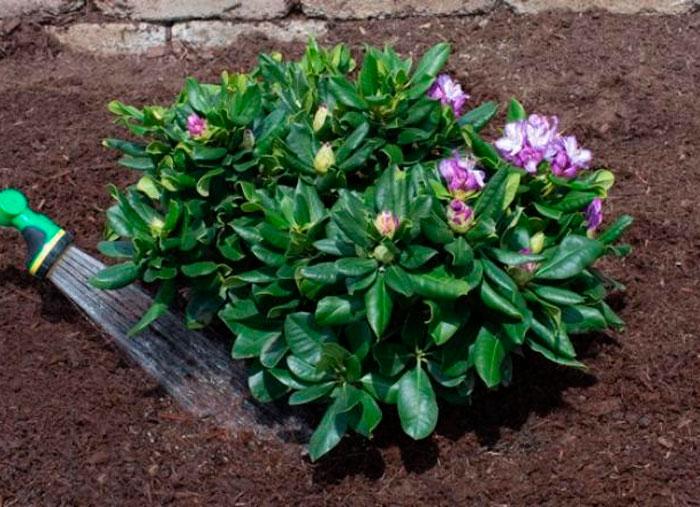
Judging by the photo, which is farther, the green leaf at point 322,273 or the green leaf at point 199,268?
the green leaf at point 199,268

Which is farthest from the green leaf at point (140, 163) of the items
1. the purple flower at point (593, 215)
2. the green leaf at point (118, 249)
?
the purple flower at point (593, 215)

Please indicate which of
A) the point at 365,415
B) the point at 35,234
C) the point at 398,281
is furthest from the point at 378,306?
the point at 35,234

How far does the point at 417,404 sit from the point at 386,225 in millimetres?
412

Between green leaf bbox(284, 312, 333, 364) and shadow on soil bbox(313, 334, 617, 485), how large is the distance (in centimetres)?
34

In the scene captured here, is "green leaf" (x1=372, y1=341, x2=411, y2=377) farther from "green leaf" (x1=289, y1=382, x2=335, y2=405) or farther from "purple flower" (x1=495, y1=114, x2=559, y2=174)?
"purple flower" (x1=495, y1=114, x2=559, y2=174)

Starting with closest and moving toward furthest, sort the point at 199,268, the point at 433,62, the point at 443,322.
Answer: the point at 443,322
the point at 199,268
the point at 433,62

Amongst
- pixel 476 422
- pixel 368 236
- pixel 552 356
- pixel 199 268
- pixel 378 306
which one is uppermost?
pixel 368 236

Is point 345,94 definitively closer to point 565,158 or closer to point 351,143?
point 351,143

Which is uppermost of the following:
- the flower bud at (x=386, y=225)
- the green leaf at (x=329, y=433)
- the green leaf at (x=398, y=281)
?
the flower bud at (x=386, y=225)

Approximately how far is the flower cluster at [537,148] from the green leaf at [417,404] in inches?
19.5

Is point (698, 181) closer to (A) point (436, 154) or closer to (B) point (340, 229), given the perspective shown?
(A) point (436, 154)

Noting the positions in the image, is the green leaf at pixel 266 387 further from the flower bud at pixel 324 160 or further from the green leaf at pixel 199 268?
the flower bud at pixel 324 160

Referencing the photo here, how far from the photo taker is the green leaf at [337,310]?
7.76 ft

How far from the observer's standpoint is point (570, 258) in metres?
2.43
